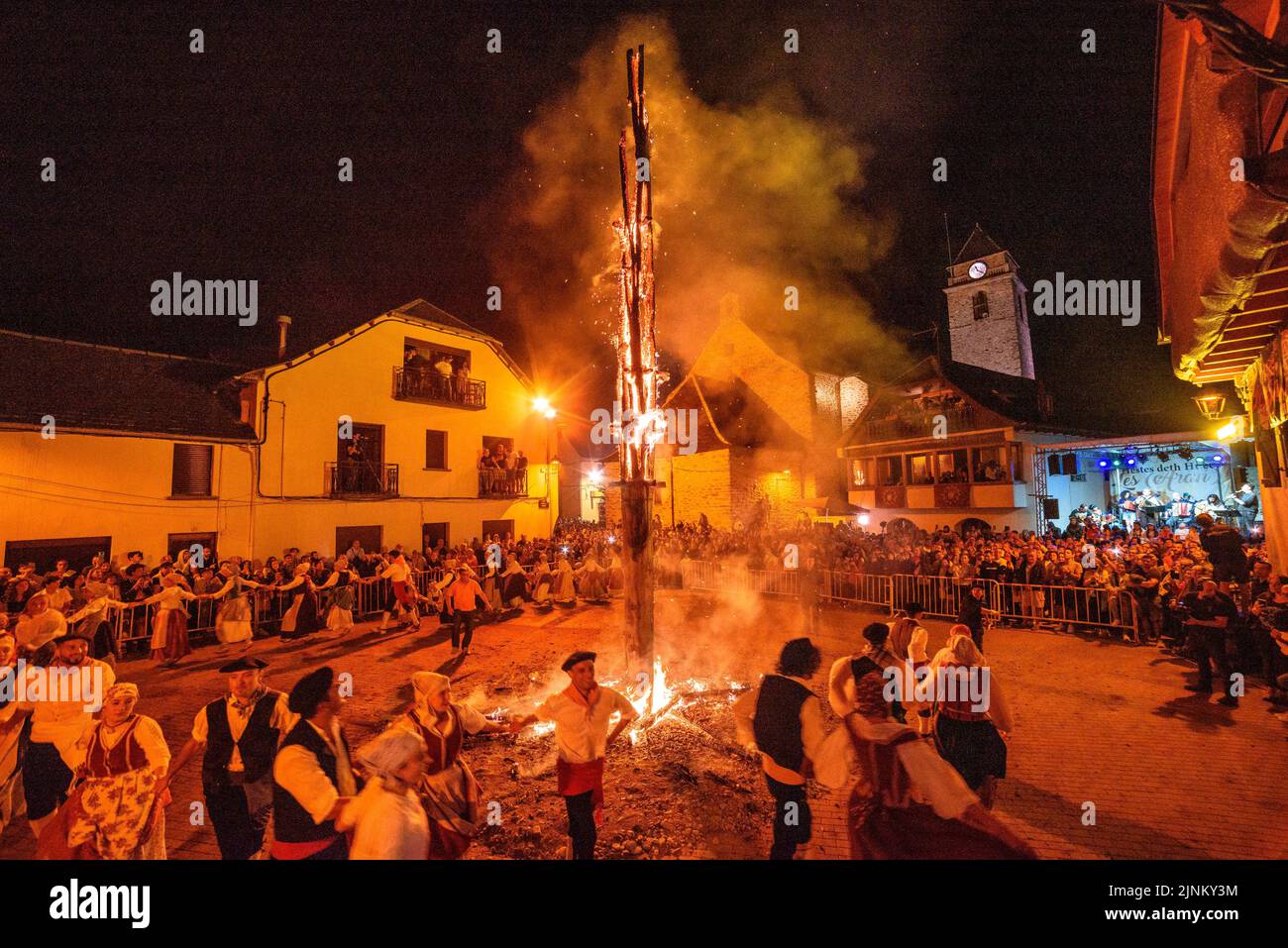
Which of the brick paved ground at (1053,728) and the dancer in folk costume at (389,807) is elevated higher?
the dancer in folk costume at (389,807)

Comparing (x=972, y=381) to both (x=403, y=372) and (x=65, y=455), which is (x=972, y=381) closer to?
(x=403, y=372)

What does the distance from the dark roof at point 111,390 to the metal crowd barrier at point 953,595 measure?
1670 centimetres

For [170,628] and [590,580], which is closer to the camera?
[170,628]

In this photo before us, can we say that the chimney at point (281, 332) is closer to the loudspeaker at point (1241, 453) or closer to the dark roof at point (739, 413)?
the dark roof at point (739, 413)

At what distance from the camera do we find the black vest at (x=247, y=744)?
3.85 meters

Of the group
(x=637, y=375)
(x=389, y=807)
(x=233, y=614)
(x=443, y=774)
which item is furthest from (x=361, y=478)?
(x=389, y=807)

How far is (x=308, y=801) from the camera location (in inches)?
124

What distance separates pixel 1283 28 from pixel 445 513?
2229 cm

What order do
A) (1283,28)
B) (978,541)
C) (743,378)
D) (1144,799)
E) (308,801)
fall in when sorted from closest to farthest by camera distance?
(1283,28)
(308,801)
(1144,799)
(978,541)
(743,378)

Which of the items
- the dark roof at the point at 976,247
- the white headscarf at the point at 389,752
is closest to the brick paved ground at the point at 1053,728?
the white headscarf at the point at 389,752

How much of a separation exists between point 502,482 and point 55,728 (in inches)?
745

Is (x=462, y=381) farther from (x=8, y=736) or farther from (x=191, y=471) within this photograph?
(x=8, y=736)

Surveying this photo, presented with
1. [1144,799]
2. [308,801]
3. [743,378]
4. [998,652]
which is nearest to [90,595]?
[308,801]

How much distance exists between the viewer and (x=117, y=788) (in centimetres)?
361
